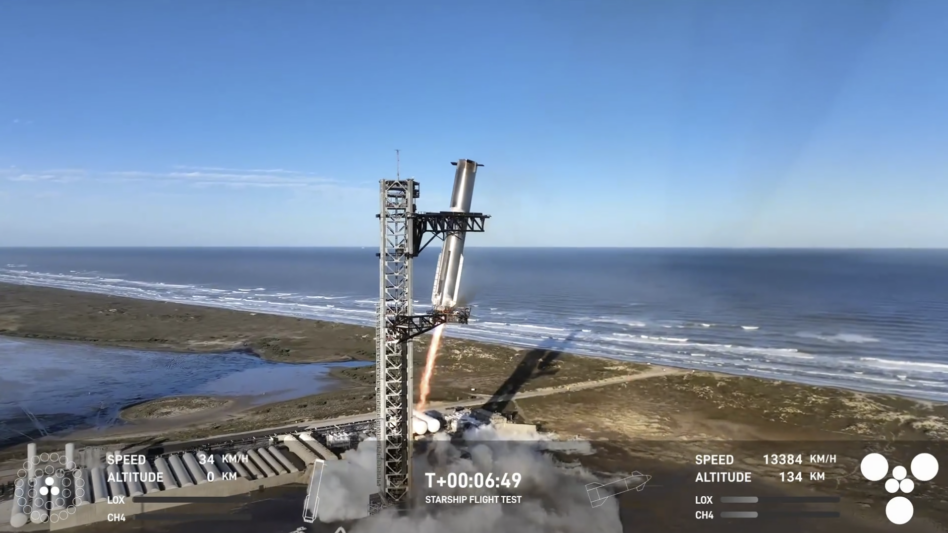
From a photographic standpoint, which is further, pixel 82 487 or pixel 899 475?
pixel 899 475

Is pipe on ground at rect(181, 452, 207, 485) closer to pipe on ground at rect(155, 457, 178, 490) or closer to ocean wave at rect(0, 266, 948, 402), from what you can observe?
pipe on ground at rect(155, 457, 178, 490)

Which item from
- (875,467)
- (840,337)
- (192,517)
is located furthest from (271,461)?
(840,337)

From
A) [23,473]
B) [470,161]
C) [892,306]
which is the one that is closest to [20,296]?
[23,473]

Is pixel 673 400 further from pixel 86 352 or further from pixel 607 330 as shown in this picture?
pixel 86 352

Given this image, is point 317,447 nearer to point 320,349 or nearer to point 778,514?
point 778,514

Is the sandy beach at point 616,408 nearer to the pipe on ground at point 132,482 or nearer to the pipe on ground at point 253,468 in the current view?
the pipe on ground at point 253,468

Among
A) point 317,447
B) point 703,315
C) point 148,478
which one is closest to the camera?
point 148,478

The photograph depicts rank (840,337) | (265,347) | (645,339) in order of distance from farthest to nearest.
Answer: (645,339) → (840,337) → (265,347)

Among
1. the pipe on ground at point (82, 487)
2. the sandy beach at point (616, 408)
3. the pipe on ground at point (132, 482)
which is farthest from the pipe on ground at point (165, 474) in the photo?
the sandy beach at point (616, 408)

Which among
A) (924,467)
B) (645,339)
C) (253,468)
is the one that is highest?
(645,339)
